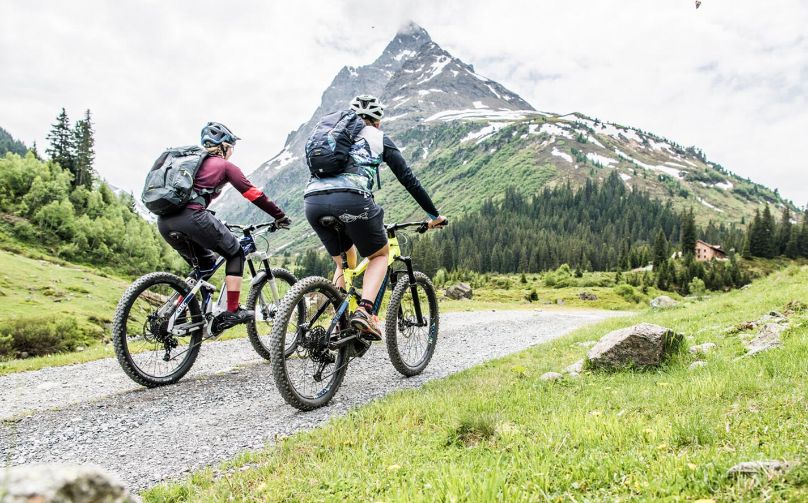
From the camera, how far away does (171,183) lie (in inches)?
277

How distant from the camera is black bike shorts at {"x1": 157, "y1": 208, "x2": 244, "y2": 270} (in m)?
7.30

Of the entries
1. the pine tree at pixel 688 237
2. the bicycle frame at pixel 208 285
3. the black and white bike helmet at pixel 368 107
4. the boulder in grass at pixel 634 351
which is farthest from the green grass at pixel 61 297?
the pine tree at pixel 688 237

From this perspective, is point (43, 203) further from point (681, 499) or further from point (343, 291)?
point (681, 499)

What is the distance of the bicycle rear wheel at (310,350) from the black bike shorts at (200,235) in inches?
76.1

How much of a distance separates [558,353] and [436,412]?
5.66 meters

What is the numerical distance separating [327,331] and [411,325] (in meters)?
2.23

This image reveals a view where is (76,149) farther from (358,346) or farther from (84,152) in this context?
(358,346)

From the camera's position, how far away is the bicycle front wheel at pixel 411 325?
7.52m

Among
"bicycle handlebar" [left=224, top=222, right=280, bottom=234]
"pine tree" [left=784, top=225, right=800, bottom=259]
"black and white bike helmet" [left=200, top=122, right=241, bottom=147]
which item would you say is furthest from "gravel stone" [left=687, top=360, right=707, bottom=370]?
"pine tree" [left=784, top=225, right=800, bottom=259]

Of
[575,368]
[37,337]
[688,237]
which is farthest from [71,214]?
[688,237]

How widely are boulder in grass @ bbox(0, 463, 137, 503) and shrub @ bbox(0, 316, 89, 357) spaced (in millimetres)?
18785

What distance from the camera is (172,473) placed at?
4.21 metres

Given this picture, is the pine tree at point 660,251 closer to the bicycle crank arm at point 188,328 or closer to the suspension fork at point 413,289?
the suspension fork at point 413,289

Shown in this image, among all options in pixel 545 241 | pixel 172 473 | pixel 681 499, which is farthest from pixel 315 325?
pixel 545 241
